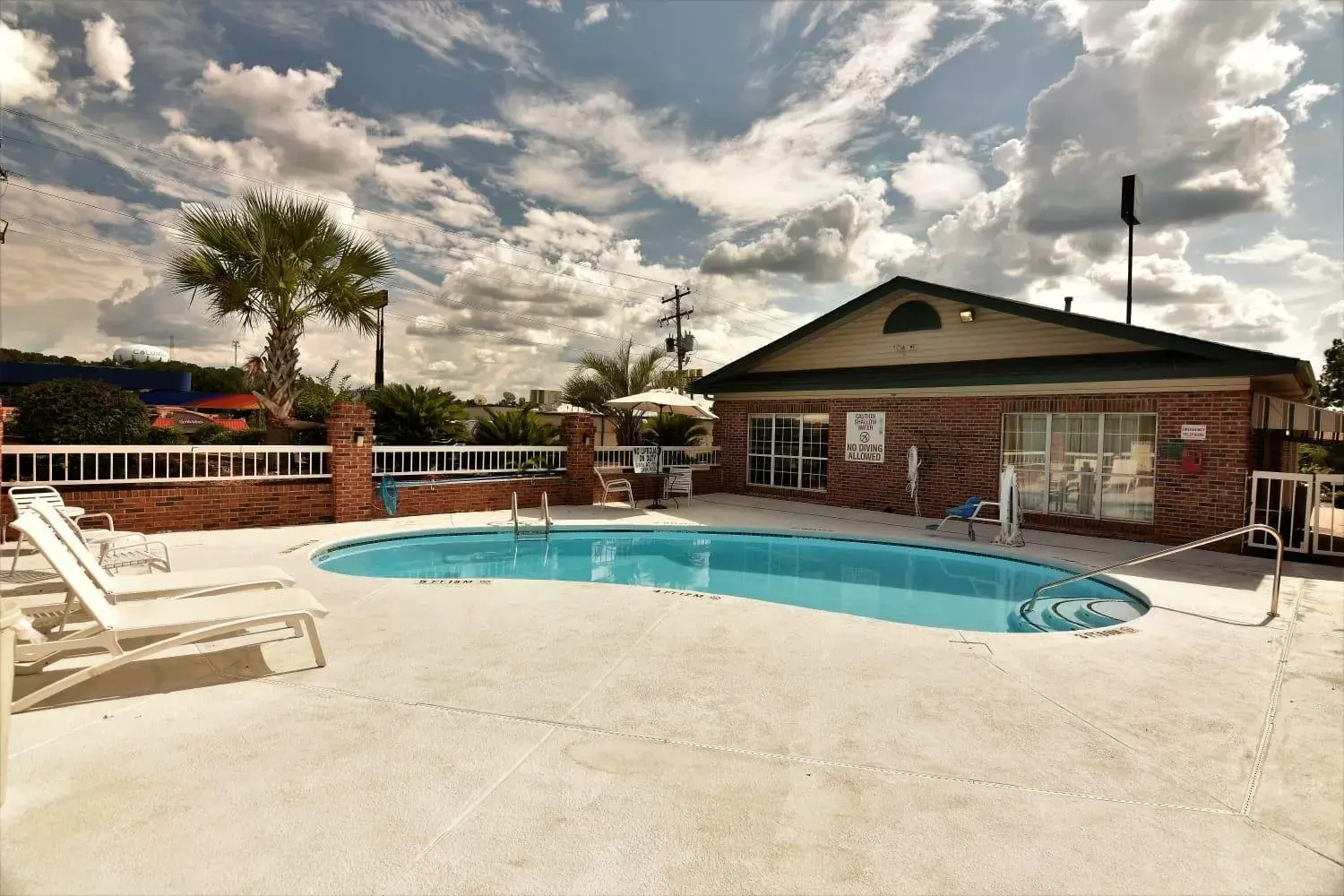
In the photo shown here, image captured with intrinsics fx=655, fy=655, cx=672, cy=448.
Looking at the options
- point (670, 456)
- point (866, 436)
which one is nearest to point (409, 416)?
point (670, 456)

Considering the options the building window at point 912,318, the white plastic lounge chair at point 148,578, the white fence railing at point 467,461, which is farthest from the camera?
the building window at point 912,318

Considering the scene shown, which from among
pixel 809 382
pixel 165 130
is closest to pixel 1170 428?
pixel 809 382

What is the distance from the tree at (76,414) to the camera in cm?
1013

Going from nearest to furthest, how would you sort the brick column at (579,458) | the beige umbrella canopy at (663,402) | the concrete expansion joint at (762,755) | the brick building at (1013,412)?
the concrete expansion joint at (762,755), the brick building at (1013,412), the beige umbrella canopy at (663,402), the brick column at (579,458)

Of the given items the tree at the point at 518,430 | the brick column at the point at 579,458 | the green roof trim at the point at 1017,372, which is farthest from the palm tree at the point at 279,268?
the green roof trim at the point at 1017,372

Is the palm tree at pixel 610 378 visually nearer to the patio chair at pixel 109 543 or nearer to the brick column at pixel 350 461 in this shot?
the brick column at pixel 350 461

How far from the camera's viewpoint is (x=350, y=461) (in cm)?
1169

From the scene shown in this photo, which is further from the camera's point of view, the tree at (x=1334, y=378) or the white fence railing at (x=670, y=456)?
the tree at (x=1334, y=378)

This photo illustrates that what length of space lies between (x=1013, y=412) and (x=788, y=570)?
6240 millimetres

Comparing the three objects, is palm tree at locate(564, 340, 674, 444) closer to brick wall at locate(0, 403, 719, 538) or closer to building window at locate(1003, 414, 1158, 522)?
brick wall at locate(0, 403, 719, 538)

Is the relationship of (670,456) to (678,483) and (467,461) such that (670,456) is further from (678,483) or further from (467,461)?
(467,461)

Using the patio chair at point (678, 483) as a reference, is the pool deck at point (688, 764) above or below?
below

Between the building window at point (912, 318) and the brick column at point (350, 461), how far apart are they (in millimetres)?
10944

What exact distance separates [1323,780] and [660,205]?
66.8ft
